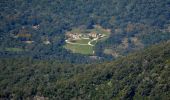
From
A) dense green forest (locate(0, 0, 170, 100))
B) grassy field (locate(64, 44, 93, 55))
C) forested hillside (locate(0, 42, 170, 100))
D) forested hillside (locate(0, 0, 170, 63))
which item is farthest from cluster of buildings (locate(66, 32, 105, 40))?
forested hillside (locate(0, 42, 170, 100))

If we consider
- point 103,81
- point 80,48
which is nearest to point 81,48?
point 80,48

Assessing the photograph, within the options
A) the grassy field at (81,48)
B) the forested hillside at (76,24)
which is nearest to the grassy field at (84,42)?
the grassy field at (81,48)

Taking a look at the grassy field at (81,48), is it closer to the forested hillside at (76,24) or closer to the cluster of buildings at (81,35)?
the forested hillside at (76,24)

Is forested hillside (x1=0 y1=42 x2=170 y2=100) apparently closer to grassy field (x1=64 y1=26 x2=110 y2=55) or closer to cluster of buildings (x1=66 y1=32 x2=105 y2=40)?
grassy field (x1=64 y1=26 x2=110 y2=55)

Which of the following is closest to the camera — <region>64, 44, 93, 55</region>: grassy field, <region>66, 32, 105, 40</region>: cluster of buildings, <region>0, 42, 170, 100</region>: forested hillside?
<region>0, 42, 170, 100</region>: forested hillside

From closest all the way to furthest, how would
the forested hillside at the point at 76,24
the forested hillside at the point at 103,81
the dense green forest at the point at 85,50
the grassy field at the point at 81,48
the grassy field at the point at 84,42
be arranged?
the forested hillside at the point at 103,81
the dense green forest at the point at 85,50
the grassy field at the point at 81,48
the grassy field at the point at 84,42
the forested hillside at the point at 76,24

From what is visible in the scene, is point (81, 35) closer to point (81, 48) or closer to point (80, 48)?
point (81, 48)
